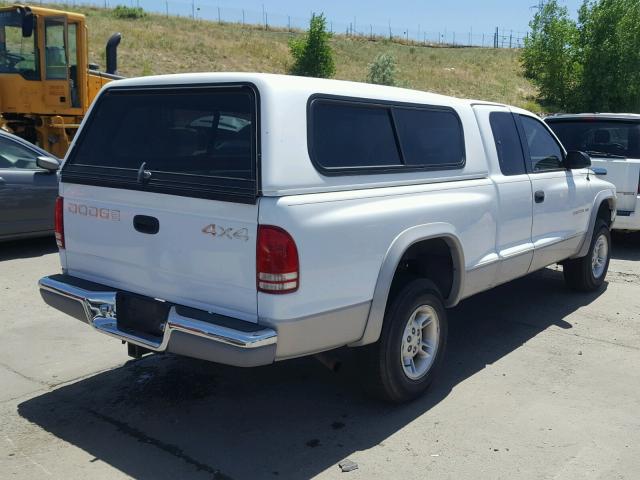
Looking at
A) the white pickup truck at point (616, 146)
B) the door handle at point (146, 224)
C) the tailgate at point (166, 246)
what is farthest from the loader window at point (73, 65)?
the door handle at point (146, 224)

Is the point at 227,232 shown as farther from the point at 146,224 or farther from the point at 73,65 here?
the point at 73,65

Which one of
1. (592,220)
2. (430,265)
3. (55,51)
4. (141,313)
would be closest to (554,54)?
Answer: (55,51)

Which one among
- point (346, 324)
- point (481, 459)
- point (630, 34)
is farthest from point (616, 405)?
point (630, 34)

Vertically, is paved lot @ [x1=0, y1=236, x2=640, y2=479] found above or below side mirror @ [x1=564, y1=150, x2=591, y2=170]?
below

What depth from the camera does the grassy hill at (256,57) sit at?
43.0 meters

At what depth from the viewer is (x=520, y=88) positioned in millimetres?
52750

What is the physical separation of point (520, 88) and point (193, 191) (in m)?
53.1

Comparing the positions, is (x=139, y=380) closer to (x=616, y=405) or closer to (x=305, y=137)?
(x=305, y=137)

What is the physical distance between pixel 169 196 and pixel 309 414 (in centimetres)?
162

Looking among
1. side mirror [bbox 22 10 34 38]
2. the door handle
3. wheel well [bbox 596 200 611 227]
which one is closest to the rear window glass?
the door handle

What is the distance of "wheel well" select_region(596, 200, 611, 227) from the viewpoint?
23.4ft

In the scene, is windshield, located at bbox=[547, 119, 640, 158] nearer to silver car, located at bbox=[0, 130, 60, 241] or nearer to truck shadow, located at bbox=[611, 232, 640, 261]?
truck shadow, located at bbox=[611, 232, 640, 261]

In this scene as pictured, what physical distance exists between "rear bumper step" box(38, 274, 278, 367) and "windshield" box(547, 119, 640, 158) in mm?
7252

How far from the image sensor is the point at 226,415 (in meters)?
4.18
